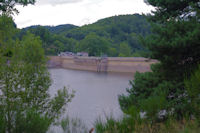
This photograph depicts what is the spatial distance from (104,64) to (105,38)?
33755 millimetres

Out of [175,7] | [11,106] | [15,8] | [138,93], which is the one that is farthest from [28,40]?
[175,7]

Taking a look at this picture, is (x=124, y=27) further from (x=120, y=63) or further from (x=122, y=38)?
(x=120, y=63)

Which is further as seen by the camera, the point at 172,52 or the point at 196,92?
the point at 172,52

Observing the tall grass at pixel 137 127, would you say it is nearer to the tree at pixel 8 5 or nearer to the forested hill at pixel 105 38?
the tree at pixel 8 5

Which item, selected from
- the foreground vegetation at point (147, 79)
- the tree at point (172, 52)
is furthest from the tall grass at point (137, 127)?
the tree at point (172, 52)

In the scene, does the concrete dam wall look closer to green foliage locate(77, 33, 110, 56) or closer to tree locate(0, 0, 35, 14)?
green foliage locate(77, 33, 110, 56)

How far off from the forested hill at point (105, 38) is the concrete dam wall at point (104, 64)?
405 centimetres

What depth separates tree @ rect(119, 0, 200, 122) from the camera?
805 cm

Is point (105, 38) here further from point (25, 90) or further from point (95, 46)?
point (25, 90)

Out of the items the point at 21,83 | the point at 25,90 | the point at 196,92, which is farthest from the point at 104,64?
the point at 196,92

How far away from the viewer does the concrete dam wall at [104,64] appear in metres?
54.2

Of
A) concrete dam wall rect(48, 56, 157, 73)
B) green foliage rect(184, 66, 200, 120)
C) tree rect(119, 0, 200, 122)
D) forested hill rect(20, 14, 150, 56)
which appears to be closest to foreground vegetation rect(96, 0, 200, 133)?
tree rect(119, 0, 200, 122)

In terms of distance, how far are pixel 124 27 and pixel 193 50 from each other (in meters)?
103

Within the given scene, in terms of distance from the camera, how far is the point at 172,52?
336 inches
